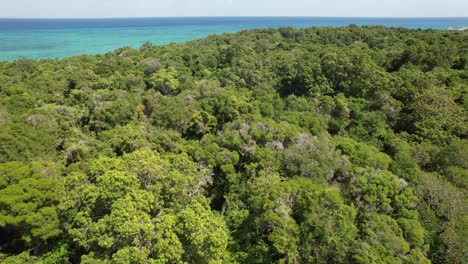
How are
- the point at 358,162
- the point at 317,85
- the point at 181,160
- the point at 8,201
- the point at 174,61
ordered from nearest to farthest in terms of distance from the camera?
the point at 8,201, the point at 181,160, the point at 358,162, the point at 317,85, the point at 174,61

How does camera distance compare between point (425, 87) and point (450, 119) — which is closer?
point (450, 119)

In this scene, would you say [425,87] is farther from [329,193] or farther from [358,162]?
[329,193]

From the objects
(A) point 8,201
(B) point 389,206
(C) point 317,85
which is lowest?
(B) point 389,206

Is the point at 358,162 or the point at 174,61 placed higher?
the point at 174,61

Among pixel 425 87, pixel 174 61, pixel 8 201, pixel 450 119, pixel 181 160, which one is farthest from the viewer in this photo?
pixel 174 61

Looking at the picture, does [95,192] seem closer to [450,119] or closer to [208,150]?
[208,150]

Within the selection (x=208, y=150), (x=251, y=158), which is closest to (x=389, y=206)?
(x=251, y=158)
